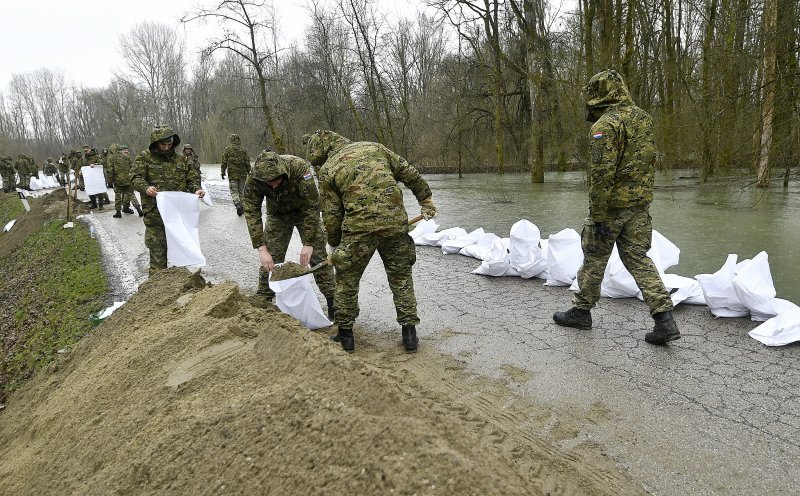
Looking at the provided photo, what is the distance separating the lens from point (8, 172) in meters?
25.9

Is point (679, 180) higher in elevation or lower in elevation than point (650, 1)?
lower

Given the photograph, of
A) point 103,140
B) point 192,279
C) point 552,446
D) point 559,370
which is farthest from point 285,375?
point 103,140

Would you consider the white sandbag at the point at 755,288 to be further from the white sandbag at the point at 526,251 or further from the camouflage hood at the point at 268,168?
the camouflage hood at the point at 268,168

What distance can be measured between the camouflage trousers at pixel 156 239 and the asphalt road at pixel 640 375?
239 cm

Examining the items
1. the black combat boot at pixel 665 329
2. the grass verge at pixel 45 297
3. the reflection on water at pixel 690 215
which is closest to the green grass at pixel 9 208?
the grass verge at pixel 45 297

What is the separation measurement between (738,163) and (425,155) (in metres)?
15.5

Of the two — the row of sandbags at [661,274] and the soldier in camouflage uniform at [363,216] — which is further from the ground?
the soldier in camouflage uniform at [363,216]

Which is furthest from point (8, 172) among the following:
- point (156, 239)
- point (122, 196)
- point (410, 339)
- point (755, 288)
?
point (755, 288)

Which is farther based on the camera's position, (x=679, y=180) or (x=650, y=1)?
(x=679, y=180)

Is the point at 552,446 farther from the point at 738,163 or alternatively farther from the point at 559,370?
the point at 738,163

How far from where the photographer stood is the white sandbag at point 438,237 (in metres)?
7.96

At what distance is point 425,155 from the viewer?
25859 mm

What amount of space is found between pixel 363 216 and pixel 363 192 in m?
0.17

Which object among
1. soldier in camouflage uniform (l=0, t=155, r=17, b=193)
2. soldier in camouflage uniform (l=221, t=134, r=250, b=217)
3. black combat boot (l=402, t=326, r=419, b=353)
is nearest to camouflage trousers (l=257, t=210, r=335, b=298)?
black combat boot (l=402, t=326, r=419, b=353)
